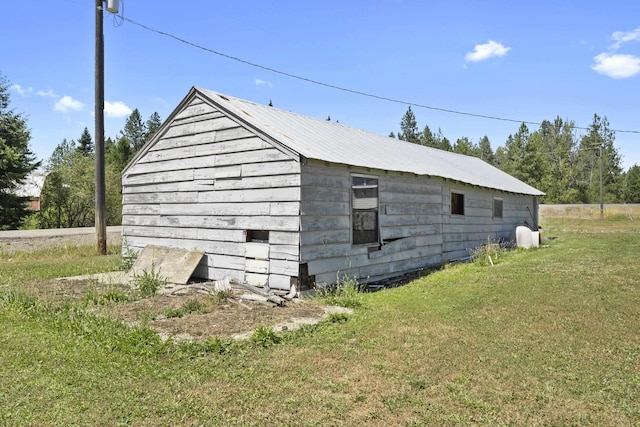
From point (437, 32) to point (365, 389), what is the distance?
41.5ft

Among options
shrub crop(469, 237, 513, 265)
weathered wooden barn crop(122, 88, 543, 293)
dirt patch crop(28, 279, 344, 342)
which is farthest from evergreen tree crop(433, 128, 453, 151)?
dirt patch crop(28, 279, 344, 342)

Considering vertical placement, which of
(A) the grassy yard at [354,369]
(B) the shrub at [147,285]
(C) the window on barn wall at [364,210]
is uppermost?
(C) the window on barn wall at [364,210]

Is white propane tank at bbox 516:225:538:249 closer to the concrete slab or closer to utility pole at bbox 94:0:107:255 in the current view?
the concrete slab

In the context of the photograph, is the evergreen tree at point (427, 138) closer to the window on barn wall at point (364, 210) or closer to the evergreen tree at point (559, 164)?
the evergreen tree at point (559, 164)

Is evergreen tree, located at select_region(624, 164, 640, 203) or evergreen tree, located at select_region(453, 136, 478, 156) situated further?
evergreen tree, located at select_region(453, 136, 478, 156)

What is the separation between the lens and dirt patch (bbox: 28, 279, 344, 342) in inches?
242

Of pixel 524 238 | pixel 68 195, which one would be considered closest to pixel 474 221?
pixel 524 238

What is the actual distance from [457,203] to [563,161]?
57.3 meters

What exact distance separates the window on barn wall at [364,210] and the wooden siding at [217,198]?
1827 mm

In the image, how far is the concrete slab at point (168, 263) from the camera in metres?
9.78

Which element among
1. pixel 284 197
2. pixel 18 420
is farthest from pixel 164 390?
pixel 284 197

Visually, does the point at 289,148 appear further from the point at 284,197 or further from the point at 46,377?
the point at 46,377

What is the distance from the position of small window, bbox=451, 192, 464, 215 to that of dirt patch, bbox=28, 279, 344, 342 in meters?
8.16

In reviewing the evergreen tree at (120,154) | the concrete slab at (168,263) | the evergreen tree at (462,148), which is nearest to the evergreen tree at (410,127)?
the evergreen tree at (462,148)
